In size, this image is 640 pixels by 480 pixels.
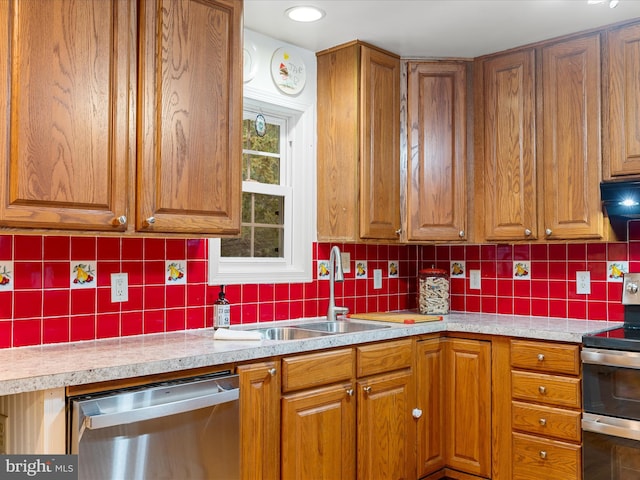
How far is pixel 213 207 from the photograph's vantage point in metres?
2.28

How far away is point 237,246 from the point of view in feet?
9.50

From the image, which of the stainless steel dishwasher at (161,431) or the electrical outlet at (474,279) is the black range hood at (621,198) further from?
the stainless steel dishwasher at (161,431)

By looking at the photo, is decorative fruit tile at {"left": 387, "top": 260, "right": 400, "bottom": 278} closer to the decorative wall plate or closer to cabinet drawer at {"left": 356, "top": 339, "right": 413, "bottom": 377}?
cabinet drawer at {"left": 356, "top": 339, "right": 413, "bottom": 377}

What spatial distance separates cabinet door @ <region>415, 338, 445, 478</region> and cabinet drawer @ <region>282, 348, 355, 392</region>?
0.53m

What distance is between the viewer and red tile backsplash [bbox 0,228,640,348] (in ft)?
7.00

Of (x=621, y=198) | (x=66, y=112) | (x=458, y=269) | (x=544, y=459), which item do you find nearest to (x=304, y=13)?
(x=66, y=112)

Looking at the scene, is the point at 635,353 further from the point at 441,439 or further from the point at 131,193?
the point at 131,193

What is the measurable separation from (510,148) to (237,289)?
160cm

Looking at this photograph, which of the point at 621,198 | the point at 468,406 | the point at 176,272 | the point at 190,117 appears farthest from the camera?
the point at 468,406

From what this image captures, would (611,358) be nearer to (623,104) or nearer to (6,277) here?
(623,104)

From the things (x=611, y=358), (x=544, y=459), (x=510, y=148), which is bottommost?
(x=544, y=459)

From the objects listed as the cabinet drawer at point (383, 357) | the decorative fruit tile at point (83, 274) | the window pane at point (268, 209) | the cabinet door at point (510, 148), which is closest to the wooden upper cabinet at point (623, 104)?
the cabinet door at point (510, 148)

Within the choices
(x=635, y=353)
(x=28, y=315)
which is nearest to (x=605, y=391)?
(x=635, y=353)

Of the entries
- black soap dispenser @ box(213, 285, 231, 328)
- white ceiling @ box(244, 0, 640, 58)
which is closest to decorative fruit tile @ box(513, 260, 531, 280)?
white ceiling @ box(244, 0, 640, 58)
